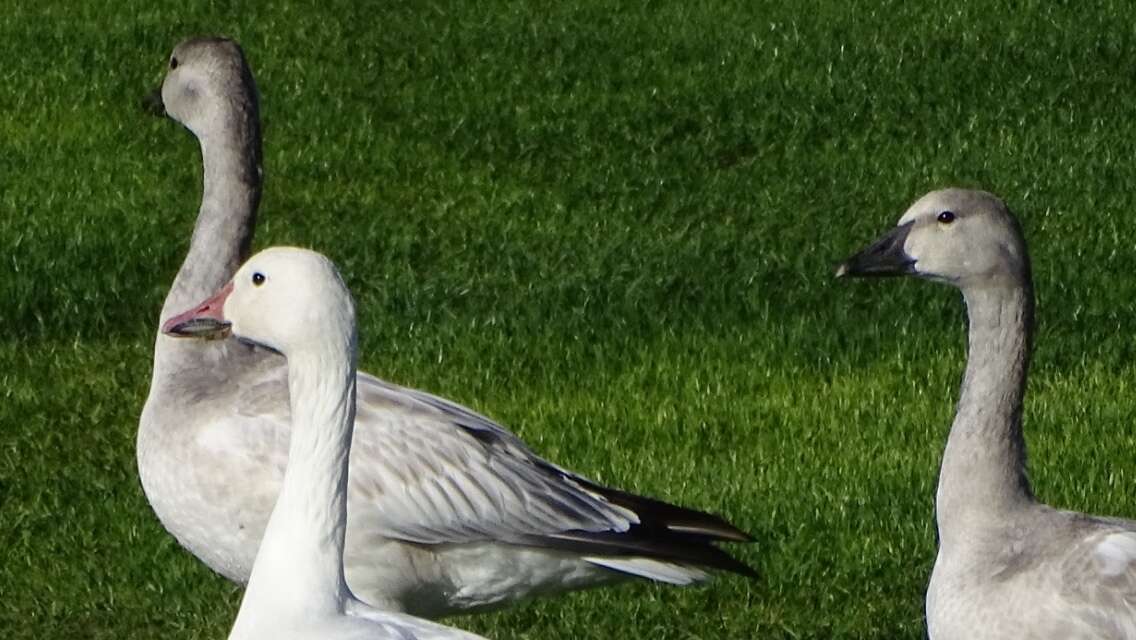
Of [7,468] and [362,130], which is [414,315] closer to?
[7,468]

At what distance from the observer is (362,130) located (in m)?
14.2

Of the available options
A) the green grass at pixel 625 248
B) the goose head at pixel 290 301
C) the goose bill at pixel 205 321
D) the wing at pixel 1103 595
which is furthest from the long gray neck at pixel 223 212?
the wing at pixel 1103 595

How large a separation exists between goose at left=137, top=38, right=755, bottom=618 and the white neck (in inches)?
38.8

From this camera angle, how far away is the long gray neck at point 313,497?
5.05m

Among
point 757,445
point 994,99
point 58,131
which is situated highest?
point 994,99

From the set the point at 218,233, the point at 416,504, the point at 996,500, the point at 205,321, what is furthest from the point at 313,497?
the point at 218,233

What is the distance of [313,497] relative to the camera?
5.20 meters

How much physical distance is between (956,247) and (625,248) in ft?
18.8

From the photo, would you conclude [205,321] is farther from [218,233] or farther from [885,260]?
[885,260]

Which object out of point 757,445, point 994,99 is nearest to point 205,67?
point 757,445

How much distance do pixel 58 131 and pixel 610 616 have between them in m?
7.78

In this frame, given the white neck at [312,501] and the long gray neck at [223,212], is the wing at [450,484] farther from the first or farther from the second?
the white neck at [312,501]

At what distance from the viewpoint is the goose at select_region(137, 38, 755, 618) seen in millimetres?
6312

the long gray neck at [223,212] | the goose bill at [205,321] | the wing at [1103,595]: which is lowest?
the long gray neck at [223,212]
